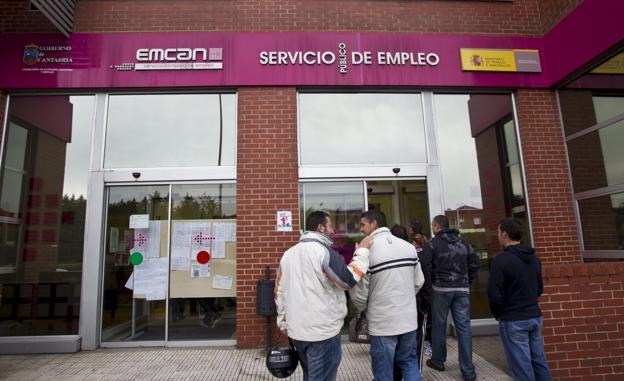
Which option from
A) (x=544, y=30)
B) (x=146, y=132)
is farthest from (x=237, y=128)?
(x=544, y=30)

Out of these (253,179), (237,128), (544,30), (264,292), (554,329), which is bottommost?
(554,329)

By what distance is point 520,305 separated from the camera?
3551mm

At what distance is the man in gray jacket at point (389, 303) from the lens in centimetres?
342

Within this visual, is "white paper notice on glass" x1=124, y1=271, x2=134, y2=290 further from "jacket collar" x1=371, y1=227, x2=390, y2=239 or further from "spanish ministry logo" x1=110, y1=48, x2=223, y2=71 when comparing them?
"jacket collar" x1=371, y1=227, x2=390, y2=239

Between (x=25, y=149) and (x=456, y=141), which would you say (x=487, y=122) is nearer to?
(x=456, y=141)

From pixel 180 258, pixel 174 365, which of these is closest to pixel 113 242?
pixel 180 258

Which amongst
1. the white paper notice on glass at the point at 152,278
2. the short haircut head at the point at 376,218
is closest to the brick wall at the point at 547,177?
the short haircut head at the point at 376,218

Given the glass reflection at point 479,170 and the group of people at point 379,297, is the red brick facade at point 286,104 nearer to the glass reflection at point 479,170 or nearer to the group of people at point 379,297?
the glass reflection at point 479,170

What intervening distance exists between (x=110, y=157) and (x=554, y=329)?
6682 millimetres

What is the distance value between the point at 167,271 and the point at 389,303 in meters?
3.98

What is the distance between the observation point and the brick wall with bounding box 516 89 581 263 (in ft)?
21.0

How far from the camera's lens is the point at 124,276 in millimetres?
6090

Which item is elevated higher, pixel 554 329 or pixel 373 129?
pixel 373 129

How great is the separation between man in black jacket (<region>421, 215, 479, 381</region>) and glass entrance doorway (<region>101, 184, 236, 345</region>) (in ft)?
9.96
